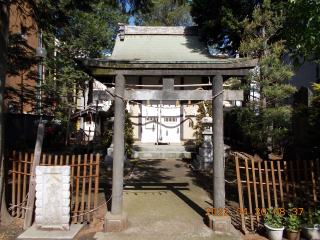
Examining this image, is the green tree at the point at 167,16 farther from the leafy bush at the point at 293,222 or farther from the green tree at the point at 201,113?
the leafy bush at the point at 293,222

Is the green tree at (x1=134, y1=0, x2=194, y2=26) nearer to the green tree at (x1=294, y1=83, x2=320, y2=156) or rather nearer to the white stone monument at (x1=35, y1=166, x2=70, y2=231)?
the green tree at (x1=294, y1=83, x2=320, y2=156)

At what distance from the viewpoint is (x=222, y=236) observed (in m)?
4.17

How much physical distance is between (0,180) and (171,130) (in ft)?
34.5

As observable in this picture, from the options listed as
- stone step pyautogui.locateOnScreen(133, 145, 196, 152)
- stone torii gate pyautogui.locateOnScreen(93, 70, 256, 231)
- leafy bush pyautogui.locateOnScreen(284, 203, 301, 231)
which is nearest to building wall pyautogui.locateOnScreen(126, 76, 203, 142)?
stone step pyautogui.locateOnScreen(133, 145, 196, 152)

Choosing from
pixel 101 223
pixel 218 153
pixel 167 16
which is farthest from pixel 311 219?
pixel 167 16

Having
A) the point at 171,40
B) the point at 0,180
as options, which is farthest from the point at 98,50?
the point at 0,180

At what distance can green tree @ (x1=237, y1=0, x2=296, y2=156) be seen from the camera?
905cm

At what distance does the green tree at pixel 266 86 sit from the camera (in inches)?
356

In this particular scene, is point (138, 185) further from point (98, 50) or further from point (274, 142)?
point (98, 50)

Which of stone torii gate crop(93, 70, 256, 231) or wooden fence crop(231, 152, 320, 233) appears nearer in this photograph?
wooden fence crop(231, 152, 320, 233)

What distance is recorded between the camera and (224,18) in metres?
10.2

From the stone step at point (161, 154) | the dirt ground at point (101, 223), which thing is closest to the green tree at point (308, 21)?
the dirt ground at point (101, 223)

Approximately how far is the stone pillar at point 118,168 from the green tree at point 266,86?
21.7 ft

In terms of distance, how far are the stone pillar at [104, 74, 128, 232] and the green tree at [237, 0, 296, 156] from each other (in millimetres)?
6610
